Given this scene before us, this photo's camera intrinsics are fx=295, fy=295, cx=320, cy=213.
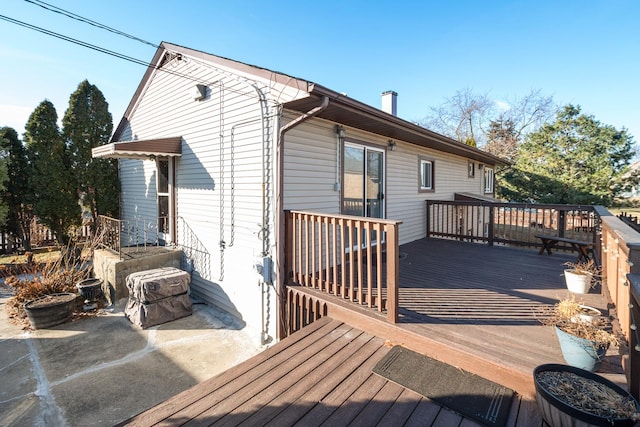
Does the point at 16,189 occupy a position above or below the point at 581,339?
above

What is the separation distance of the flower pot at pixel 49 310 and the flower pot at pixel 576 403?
240 inches

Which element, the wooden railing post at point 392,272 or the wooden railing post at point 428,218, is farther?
the wooden railing post at point 428,218

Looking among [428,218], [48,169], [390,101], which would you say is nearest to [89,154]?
[48,169]

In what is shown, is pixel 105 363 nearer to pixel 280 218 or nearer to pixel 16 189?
pixel 280 218

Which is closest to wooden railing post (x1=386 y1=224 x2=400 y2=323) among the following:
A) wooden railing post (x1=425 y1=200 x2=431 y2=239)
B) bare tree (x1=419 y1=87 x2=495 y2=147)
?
wooden railing post (x1=425 y1=200 x2=431 y2=239)

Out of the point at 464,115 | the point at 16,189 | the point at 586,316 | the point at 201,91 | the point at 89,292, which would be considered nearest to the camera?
the point at 586,316

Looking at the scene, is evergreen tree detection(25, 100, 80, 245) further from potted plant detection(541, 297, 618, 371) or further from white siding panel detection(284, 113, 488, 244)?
potted plant detection(541, 297, 618, 371)

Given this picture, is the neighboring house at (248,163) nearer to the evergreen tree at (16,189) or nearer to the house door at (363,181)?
the house door at (363,181)

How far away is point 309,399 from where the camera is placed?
2.21 m

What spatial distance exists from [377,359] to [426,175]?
22.0ft

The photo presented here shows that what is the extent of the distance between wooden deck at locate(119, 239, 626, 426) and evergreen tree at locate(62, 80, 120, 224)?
753 centimetres

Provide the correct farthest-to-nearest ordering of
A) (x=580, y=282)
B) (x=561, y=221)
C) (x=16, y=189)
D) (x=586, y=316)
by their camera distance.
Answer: (x=16, y=189)
(x=561, y=221)
(x=580, y=282)
(x=586, y=316)

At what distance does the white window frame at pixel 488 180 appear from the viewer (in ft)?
43.2

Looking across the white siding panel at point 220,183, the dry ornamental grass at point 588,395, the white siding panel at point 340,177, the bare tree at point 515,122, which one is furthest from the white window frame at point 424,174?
the bare tree at point 515,122
